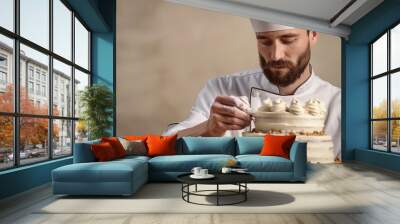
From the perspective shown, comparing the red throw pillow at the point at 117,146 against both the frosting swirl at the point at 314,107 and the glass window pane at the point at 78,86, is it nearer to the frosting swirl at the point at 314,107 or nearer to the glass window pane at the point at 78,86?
the glass window pane at the point at 78,86

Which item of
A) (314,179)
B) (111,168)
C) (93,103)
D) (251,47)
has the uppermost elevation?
(251,47)

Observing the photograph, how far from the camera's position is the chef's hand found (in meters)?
9.00

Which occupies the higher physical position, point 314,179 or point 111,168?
point 111,168

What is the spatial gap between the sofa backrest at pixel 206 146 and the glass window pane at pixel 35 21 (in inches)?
114

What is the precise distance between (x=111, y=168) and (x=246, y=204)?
180 cm

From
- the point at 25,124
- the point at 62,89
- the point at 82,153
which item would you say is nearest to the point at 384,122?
the point at 82,153

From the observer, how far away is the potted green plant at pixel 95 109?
802 centimetres

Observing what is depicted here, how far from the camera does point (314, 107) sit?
29.7 feet

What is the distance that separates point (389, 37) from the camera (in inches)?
332

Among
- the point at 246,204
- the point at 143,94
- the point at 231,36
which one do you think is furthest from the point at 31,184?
the point at 231,36

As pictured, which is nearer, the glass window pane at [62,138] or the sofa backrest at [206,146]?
the glass window pane at [62,138]

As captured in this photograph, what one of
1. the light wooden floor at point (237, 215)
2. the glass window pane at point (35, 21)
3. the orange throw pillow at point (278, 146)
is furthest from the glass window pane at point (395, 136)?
the glass window pane at point (35, 21)

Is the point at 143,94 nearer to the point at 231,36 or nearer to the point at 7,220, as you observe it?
the point at 231,36

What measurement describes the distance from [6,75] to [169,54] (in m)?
4.59
